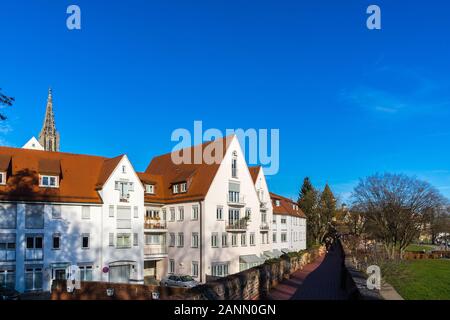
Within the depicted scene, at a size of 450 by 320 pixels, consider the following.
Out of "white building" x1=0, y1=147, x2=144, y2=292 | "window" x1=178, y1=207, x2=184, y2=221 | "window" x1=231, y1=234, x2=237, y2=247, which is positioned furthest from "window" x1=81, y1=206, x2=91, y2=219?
"window" x1=231, y1=234, x2=237, y2=247

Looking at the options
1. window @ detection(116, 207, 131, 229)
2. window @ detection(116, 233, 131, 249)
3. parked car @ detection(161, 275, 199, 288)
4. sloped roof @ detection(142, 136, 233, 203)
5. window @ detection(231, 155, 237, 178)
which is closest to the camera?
parked car @ detection(161, 275, 199, 288)

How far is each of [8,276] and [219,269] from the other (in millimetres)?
18283

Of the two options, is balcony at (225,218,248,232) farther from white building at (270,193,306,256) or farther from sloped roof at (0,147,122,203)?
white building at (270,193,306,256)

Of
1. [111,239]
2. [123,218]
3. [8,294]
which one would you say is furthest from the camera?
[123,218]

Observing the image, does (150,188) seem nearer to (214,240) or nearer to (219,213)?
(219,213)

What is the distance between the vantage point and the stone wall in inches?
521

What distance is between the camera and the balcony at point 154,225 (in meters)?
43.0

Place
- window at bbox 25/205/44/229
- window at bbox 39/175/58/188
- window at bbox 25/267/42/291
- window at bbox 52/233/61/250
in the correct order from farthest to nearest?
window at bbox 39/175/58/188 → window at bbox 52/233/61/250 → window at bbox 25/205/44/229 → window at bbox 25/267/42/291

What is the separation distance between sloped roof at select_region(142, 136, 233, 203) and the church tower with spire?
46.3 meters

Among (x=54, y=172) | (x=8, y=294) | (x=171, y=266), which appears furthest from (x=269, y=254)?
(x=8, y=294)

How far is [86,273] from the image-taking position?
36875mm

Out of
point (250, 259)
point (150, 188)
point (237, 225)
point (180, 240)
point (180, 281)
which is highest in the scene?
point (150, 188)
